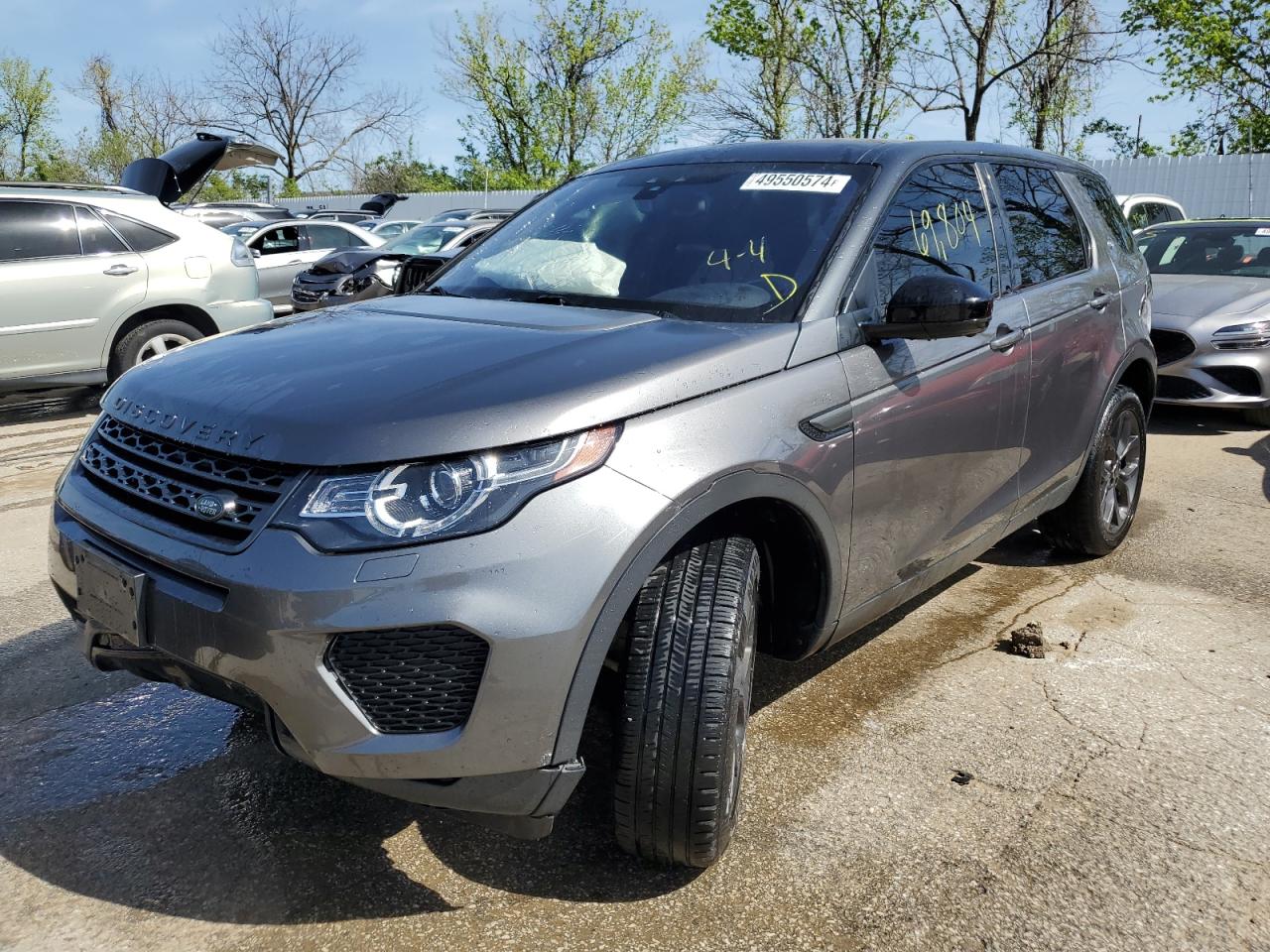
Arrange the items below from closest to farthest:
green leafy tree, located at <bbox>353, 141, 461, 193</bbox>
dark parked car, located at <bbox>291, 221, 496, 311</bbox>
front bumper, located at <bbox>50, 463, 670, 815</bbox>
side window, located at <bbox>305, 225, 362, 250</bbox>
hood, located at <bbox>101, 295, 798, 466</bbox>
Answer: front bumper, located at <bbox>50, 463, 670, 815</bbox> → hood, located at <bbox>101, 295, 798, 466</bbox> → dark parked car, located at <bbox>291, 221, 496, 311</bbox> → side window, located at <bbox>305, 225, 362, 250</bbox> → green leafy tree, located at <bbox>353, 141, 461, 193</bbox>

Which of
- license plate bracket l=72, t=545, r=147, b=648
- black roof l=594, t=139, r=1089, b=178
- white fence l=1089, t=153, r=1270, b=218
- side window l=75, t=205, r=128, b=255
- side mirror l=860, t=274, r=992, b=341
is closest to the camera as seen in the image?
license plate bracket l=72, t=545, r=147, b=648

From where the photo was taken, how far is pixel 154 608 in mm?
2121

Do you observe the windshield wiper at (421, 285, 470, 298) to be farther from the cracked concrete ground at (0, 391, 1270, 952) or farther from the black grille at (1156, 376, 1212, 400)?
the black grille at (1156, 376, 1212, 400)

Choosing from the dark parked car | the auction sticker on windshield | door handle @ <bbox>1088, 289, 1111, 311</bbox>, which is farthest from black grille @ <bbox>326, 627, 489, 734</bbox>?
door handle @ <bbox>1088, 289, 1111, 311</bbox>

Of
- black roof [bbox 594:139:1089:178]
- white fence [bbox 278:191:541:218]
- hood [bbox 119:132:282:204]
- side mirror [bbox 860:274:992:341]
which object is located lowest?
side mirror [bbox 860:274:992:341]

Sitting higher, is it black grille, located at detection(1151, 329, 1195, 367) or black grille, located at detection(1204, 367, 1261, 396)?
black grille, located at detection(1151, 329, 1195, 367)

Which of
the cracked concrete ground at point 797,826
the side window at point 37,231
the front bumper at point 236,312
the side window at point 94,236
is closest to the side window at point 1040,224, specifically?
the cracked concrete ground at point 797,826

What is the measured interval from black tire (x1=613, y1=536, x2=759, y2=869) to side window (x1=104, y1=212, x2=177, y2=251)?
698 cm

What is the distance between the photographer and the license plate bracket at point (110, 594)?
2148 millimetres

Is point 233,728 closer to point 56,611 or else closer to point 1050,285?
point 56,611

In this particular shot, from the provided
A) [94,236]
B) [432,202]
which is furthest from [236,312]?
[432,202]

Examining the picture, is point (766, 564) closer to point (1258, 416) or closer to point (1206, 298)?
point (1206, 298)

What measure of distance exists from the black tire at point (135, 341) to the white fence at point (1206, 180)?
17421mm

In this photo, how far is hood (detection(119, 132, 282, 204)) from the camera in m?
8.98
